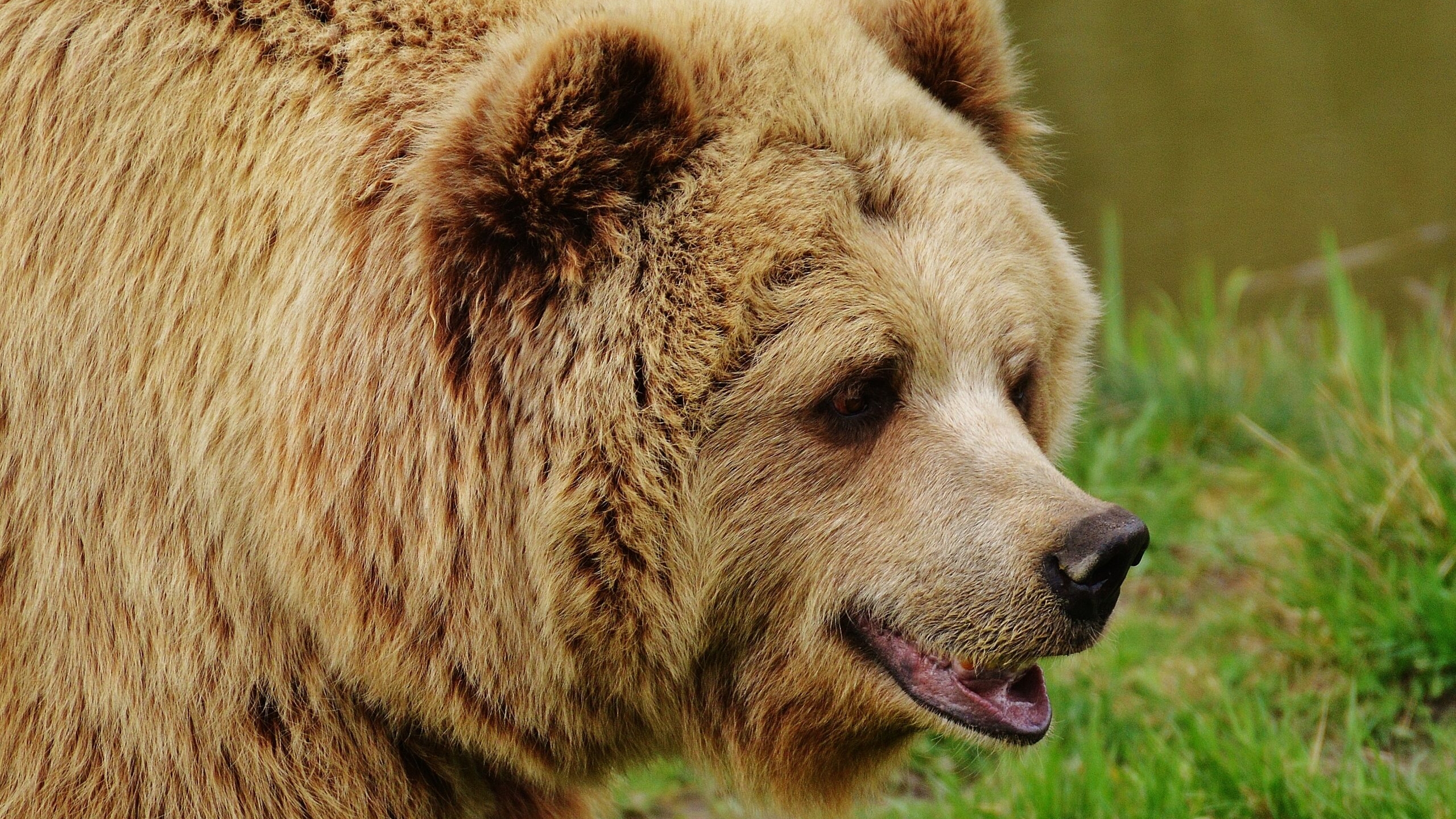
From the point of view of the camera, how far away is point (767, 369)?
2691 mm

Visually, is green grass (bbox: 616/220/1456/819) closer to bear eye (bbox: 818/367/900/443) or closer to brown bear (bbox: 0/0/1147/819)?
brown bear (bbox: 0/0/1147/819)

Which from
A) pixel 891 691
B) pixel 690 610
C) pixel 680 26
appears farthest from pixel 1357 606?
pixel 680 26

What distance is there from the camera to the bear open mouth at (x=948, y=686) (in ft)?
9.47

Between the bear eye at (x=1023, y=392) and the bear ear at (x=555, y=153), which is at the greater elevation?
the bear ear at (x=555, y=153)

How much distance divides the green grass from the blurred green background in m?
0.01

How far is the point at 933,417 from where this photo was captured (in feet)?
9.32

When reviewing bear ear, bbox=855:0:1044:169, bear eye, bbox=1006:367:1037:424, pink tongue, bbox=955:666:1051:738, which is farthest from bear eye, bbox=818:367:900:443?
bear ear, bbox=855:0:1044:169

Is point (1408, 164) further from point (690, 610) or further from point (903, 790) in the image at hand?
point (690, 610)

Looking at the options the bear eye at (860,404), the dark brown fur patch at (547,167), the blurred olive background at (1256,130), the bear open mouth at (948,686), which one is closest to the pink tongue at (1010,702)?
the bear open mouth at (948,686)

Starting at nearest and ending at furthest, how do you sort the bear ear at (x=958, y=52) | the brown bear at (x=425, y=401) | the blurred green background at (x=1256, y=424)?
the brown bear at (x=425, y=401)
the bear ear at (x=958, y=52)
the blurred green background at (x=1256, y=424)

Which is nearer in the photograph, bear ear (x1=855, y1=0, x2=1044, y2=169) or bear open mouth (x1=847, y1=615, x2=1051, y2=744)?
bear open mouth (x1=847, y1=615, x2=1051, y2=744)

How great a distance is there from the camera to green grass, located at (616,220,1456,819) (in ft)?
11.6

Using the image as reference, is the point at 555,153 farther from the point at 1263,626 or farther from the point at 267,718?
the point at 1263,626

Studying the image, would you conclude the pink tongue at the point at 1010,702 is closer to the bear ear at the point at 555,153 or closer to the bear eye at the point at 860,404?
the bear eye at the point at 860,404
